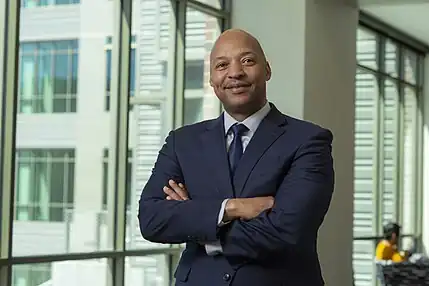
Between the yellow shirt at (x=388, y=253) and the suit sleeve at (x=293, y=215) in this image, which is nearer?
the suit sleeve at (x=293, y=215)

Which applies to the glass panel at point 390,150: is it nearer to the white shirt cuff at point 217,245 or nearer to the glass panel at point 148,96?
the glass panel at point 148,96

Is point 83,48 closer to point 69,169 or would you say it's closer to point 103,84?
point 103,84

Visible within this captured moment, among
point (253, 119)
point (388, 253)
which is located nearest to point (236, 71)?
point (253, 119)

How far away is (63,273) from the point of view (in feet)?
17.8

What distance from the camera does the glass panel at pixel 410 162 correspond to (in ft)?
44.0

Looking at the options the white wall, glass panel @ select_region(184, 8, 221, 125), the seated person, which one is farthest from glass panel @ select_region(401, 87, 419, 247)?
glass panel @ select_region(184, 8, 221, 125)

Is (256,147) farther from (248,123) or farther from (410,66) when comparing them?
(410,66)

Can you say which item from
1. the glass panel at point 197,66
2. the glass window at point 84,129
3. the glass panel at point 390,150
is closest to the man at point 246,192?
the glass window at point 84,129

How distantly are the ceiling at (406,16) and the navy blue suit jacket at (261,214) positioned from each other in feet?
24.9

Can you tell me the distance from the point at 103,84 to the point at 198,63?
1477mm

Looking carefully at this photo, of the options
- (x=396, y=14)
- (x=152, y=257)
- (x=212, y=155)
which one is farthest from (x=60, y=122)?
(x=396, y=14)

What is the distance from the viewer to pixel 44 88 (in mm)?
5344

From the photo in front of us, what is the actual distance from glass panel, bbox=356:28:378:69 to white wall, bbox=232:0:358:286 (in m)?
3.08

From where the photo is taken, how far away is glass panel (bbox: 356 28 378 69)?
37.7 feet
